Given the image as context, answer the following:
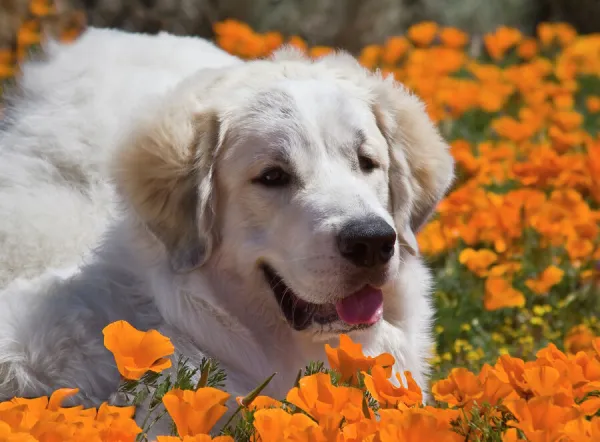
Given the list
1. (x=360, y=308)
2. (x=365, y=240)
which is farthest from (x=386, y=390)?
(x=360, y=308)

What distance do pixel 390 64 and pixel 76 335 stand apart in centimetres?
533

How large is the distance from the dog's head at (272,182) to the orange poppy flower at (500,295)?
3.00 feet

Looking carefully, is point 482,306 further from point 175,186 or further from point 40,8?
point 40,8

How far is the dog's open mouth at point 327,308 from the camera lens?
10.8 feet

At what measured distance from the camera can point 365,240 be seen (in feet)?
10.0

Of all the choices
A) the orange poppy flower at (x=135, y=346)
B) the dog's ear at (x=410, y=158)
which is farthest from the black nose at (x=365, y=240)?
the orange poppy flower at (x=135, y=346)

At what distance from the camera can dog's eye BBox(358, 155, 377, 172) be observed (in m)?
3.48

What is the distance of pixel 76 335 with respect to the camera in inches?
129

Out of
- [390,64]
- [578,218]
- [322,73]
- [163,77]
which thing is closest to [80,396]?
[322,73]

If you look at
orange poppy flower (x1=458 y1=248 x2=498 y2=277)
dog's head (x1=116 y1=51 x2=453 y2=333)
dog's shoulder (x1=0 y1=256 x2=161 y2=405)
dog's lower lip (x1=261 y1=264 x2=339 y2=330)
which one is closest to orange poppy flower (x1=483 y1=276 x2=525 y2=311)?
orange poppy flower (x1=458 y1=248 x2=498 y2=277)

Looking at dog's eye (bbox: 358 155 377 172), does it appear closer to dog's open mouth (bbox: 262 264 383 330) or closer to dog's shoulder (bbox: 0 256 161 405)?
dog's open mouth (bbox: 262 264 383 330)

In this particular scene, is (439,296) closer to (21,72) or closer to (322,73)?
(322,73)

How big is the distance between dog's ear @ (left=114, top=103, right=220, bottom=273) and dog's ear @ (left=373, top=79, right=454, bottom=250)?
2.21ft

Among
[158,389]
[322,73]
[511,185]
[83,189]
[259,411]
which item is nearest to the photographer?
[259,411]
